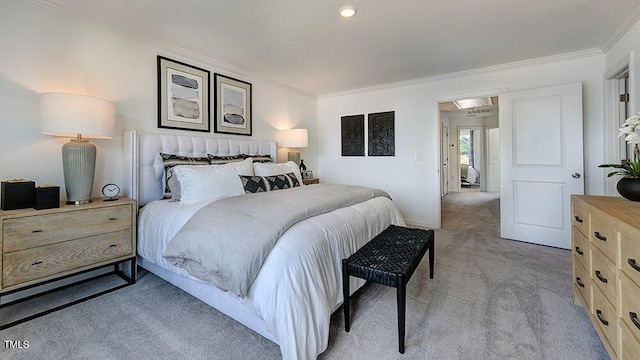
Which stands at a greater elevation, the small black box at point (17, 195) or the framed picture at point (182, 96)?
the framed picture at point (182, 96)

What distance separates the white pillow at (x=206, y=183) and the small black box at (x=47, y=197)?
78 cm

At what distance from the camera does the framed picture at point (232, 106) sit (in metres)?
3.42

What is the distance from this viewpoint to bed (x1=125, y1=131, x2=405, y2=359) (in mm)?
1331

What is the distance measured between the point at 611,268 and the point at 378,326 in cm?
122

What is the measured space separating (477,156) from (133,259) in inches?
394

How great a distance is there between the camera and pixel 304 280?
1.40 meters

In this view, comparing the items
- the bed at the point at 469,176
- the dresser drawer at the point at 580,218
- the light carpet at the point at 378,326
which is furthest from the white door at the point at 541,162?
the bed at the point at 469,176

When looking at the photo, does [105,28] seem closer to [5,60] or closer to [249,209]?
[5,60]

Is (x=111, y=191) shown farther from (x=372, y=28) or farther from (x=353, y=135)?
(x=353, y=135)

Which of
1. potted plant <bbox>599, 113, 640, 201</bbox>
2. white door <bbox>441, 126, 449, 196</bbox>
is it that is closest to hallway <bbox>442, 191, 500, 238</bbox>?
white door <bbox>441, 126, 449, 196</bbox>

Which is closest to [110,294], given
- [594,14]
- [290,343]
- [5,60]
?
[290,343]

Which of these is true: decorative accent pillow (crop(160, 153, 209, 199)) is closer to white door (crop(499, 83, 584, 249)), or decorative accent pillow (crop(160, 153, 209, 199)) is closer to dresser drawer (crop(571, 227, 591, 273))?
dresser drawer (crop(571, 227, 591, 273))

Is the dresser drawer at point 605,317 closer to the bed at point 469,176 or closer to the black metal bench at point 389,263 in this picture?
the black metal bench at point 389,263

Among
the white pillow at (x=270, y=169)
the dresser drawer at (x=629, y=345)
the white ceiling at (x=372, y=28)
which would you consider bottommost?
the dresser drawer at (x=629, y=345)
